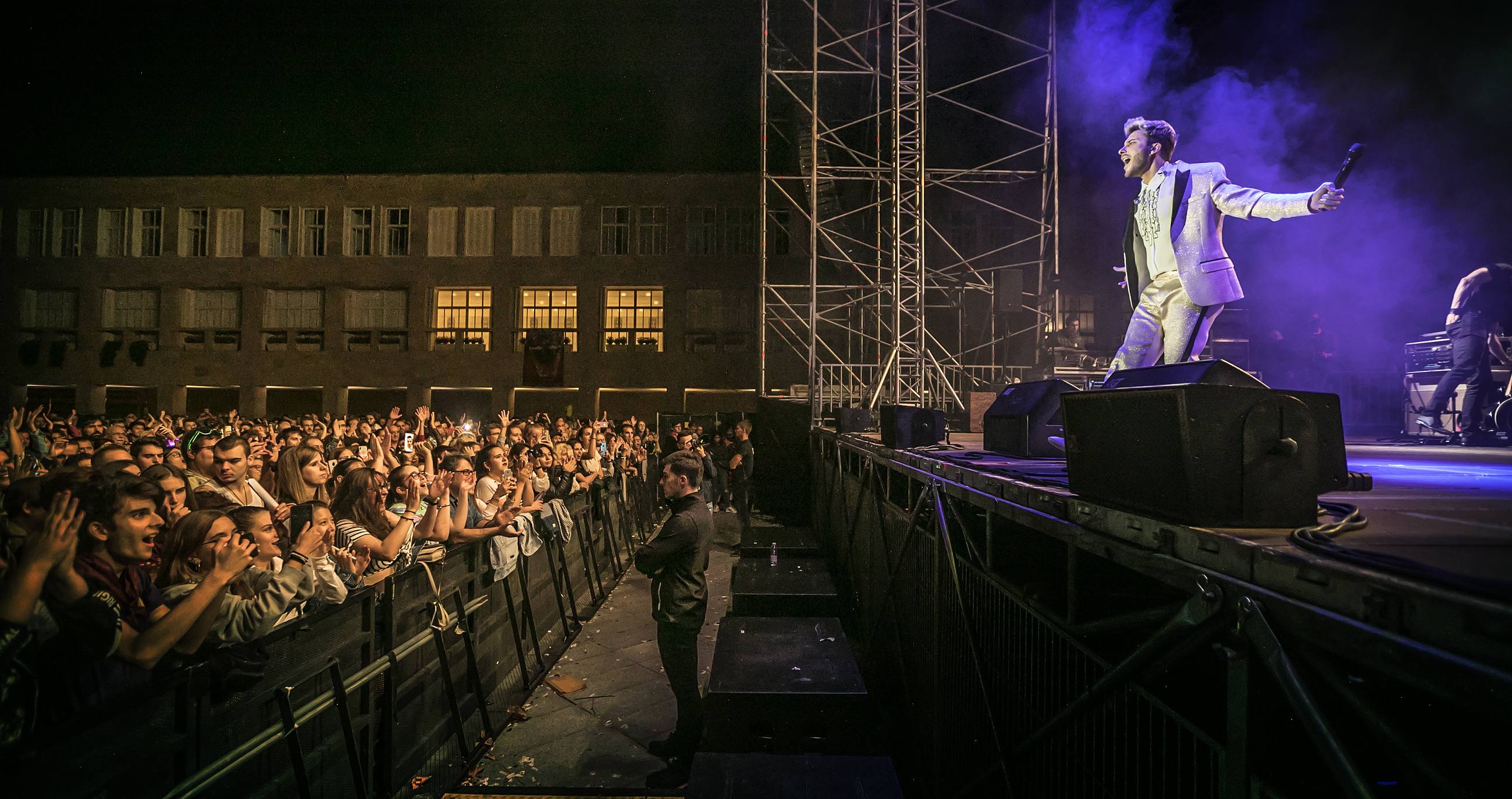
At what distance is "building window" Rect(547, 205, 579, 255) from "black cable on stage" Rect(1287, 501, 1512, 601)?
25.8 m

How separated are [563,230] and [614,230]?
1990 millimetres

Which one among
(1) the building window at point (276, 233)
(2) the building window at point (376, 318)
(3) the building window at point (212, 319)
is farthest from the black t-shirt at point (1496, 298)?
(3) the building window at point (212, 319)

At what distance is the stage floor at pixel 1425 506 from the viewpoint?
4.77ft

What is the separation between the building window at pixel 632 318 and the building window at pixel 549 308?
49.7 inches

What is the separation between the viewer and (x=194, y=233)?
2634 cm

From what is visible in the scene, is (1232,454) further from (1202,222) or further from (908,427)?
(908,427)

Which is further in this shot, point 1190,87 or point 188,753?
point 1190,87

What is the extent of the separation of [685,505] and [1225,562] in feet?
13.2

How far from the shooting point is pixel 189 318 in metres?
26.0

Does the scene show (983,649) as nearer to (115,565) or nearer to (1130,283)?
(1130,283)

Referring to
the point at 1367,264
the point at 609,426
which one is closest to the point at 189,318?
the point at 609,426

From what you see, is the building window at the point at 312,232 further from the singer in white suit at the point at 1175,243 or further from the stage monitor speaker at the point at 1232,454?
the stage monitor speaker at the point at 1232,454

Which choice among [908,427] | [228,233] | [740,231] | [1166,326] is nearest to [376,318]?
[228,233]

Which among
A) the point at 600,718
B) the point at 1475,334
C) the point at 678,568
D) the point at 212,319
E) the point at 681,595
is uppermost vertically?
the point at 212,319
